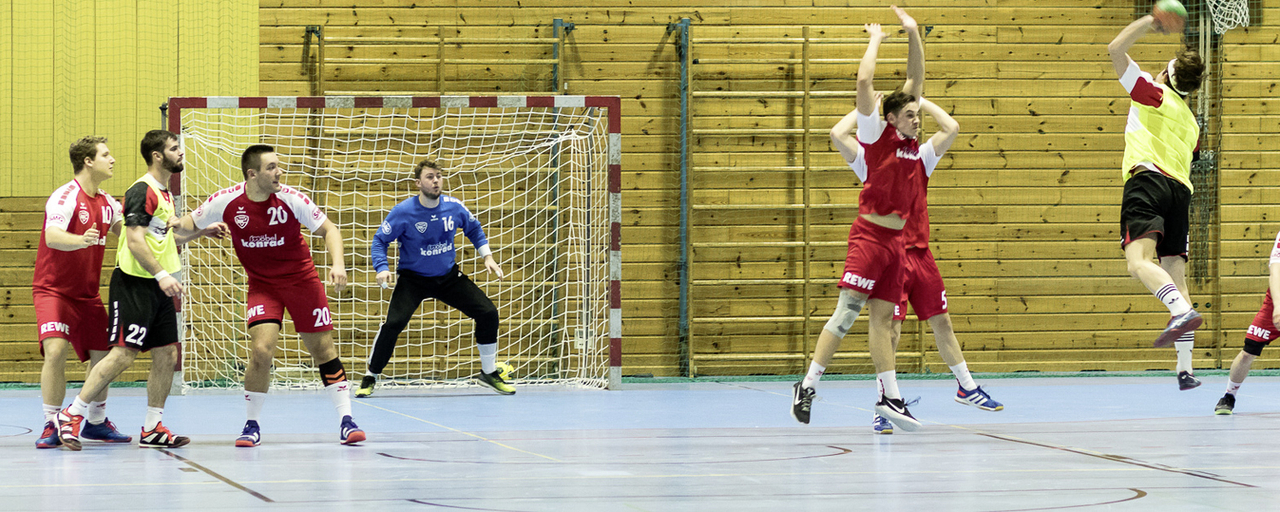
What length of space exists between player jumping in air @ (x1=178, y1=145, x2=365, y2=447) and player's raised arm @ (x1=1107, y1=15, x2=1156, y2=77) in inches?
175

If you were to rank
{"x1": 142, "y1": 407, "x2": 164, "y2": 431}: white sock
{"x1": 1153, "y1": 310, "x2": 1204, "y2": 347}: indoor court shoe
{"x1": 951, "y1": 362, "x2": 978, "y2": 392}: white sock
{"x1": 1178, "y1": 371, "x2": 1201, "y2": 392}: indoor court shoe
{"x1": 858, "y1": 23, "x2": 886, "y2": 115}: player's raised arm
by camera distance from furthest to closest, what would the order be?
{"x1": 1178, "y1": 371, "x2": 1201, "y2": 392}: indoor court shoe, {"x1": 951, "y1": 362, "x2": 978, "y2": 392}: white sock, {"x1": 1153, "y1": 310, "x2": 1204, "y2": 347}: indoor court shoe, {"x1": 142, "y1": 407, "x2": 164, "y2": 431}: white sock, {"x1": 858, "y1": 23, "x2": 886, "y2": 115}: player's raised arm

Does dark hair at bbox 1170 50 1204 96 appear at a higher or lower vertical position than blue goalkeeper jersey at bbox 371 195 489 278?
higher

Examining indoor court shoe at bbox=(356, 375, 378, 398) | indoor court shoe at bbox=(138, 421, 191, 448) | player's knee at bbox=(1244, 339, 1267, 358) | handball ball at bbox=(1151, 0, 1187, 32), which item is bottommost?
indoor court shoe at bbox=(356, 375, 378, 398)

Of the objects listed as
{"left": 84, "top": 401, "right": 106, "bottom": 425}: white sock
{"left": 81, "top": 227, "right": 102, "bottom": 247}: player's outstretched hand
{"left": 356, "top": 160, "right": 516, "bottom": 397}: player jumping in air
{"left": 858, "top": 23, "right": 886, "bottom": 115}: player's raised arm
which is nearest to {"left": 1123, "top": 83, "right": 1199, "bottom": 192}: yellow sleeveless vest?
{"left": 858, "top": 23, "right": 886, "bottom": 115}: player's raised arm

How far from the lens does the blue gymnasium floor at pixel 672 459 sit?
13.5 feet

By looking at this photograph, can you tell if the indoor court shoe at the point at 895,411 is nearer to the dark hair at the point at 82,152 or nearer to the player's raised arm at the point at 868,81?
the player's raised arm at the point at 868,81

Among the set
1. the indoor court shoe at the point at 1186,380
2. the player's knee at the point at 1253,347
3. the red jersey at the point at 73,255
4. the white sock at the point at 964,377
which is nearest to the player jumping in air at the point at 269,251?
the red jersey at the point at 73,255

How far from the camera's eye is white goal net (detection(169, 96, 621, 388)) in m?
10.5

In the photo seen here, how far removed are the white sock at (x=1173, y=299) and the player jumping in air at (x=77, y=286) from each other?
573 cm

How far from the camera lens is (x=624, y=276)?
441 inches

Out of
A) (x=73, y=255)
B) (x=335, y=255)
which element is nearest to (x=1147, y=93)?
(x=335, y=255)

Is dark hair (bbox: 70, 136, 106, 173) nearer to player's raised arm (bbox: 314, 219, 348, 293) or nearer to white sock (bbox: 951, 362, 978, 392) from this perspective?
player's raised arm (bbox: 314, 219, 348, 293)

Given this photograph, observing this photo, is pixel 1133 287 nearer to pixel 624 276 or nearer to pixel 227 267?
pixel 624 276

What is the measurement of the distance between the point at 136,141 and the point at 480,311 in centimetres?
376
